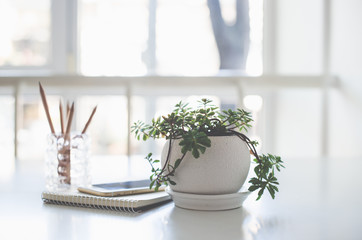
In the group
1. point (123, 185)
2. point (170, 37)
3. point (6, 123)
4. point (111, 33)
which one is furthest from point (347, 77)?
point (6, 123)

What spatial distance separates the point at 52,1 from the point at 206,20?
118cm

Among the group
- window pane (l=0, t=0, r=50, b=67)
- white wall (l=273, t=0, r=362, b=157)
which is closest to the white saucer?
white wall (l=273, t=0, r=362, b=157)

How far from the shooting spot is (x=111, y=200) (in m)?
0.71

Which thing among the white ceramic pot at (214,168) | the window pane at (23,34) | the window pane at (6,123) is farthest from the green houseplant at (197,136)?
the window pane at (23,34)

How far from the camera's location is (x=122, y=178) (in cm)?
105

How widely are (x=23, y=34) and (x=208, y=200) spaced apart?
9.79 feet

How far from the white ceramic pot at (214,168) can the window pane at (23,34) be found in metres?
2.84

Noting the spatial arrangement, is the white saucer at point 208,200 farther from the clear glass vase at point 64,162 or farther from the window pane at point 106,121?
the window pane at point 106,121

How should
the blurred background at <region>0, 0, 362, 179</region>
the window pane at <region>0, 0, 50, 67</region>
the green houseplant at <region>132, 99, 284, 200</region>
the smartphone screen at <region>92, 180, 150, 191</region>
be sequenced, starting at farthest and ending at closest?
the window pane at <region>0, 0, 50, 67</region> → the blurred background at <region>0, 0, 362, 179</region> → the smartphone screen at <region>92, 180, 150, 191</region> → the green houseplant at <region>132, 99, 284, 200</region>

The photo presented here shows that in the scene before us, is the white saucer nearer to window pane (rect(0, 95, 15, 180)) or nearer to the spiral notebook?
the spiral notebook

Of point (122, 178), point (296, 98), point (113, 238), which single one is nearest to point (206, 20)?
point (296, 98)

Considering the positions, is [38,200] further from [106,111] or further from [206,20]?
[206,20]

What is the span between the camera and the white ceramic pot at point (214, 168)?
2.23 feet

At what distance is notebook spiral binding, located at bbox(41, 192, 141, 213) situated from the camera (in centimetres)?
70
